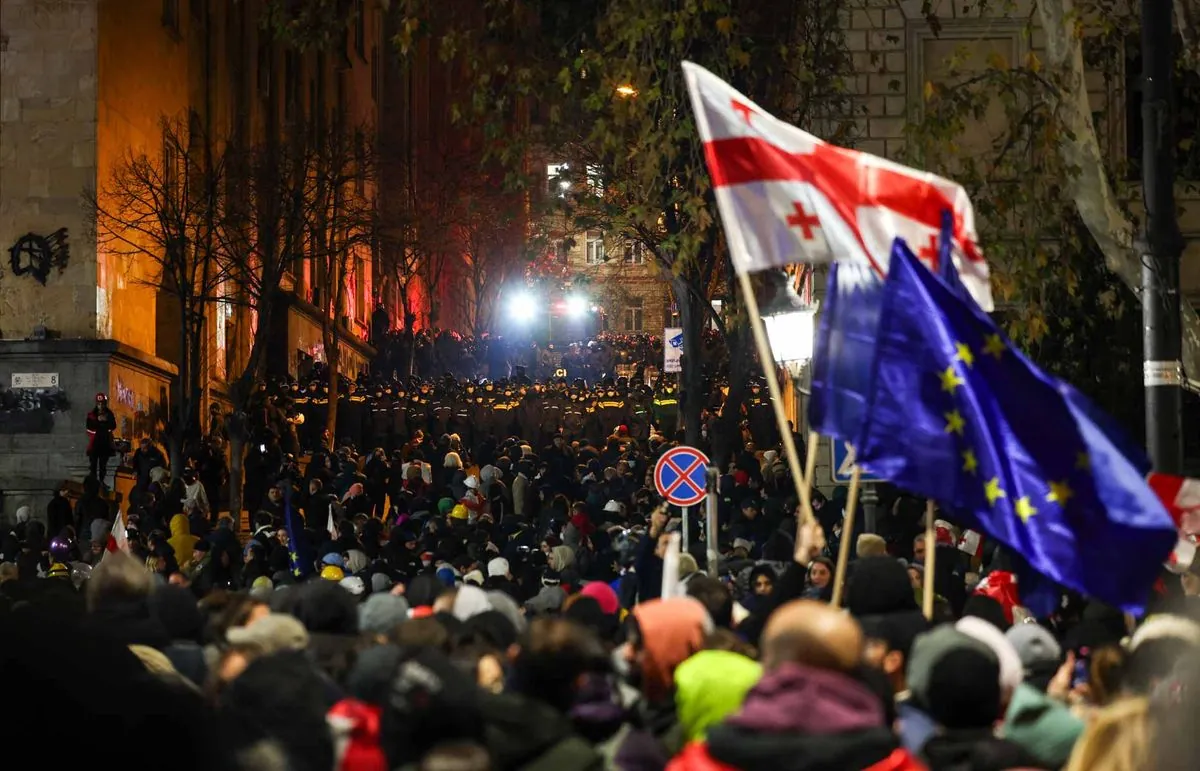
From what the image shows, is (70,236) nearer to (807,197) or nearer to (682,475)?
(682,475)

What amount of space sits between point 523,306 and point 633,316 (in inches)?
829

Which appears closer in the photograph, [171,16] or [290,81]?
[171,16]

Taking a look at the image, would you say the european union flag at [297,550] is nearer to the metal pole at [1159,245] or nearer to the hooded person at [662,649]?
the metal pole at [1159,245]

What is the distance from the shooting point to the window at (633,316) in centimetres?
10688

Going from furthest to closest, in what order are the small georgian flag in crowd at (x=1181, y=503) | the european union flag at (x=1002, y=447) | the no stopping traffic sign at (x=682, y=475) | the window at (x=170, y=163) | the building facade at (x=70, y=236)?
the window at (x=170, y=163)
the building facade at (x=70, y=236)
the no stopping traffic sign at (x=682, y=475)
the small georgian flag in crowd at (x=1181, y=503)
the european union flag at (x=1002, y=447)

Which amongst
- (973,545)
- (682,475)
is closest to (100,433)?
(682,475)

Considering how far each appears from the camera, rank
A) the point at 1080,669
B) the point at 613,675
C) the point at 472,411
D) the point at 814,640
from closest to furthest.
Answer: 1. the point at 814,640
2. the point at 613,675
3. the point at 1080,669
4. the point at 472,411

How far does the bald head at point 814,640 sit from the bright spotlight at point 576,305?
90241 mm

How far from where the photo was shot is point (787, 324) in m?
19.7

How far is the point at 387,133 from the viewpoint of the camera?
71.4 meters

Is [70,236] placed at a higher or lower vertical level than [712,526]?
higher

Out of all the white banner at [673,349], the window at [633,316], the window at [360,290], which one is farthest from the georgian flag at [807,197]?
the window at [633,316]

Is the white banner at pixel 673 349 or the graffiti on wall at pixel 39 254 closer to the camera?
the graffiti on wall at pixel 39 254

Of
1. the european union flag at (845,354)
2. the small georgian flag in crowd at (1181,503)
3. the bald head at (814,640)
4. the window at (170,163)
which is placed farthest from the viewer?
the window at (170,163)
